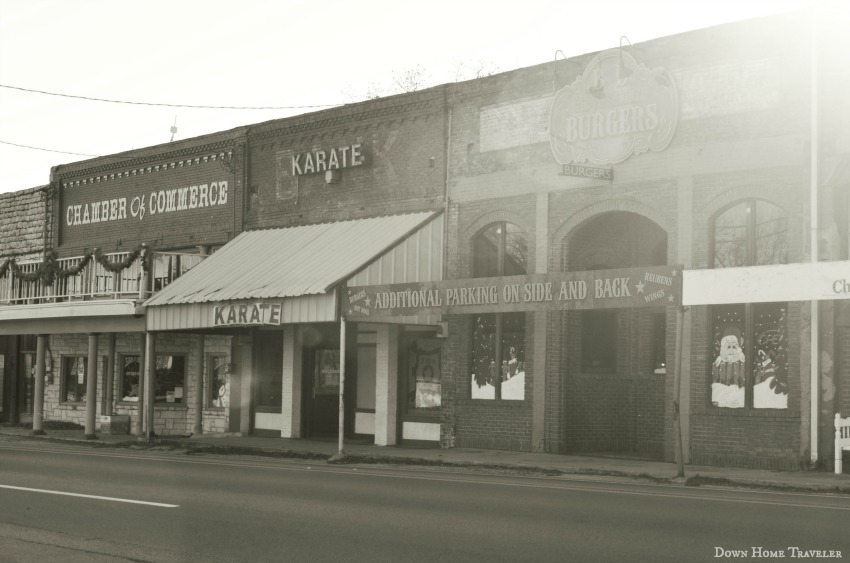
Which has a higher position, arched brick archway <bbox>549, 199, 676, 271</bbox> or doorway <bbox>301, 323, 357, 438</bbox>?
arched brick archway <bbox>549, 199, 676, 271</bbox>

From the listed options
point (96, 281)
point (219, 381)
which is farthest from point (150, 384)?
point (96, 281)

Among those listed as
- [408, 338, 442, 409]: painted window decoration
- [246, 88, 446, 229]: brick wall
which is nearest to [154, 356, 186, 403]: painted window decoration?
[246, 88, 446, 229]: brick wall

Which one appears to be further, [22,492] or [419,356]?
[419,356]

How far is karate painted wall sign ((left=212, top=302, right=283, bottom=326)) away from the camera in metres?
Result: 22.0

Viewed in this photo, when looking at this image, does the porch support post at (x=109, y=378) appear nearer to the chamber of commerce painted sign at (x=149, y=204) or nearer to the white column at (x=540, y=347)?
the chamber of commerce painted sign at (x=149, y=204)

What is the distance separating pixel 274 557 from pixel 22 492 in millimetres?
5766

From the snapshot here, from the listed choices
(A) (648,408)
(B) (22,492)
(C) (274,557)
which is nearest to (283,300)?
(A) (648,408)

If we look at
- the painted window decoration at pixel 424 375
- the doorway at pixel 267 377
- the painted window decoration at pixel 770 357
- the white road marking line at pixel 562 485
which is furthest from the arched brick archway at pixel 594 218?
the doorway at pixel 267 377

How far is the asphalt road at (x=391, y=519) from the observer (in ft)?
30.1

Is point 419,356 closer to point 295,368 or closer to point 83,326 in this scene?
point 295,368

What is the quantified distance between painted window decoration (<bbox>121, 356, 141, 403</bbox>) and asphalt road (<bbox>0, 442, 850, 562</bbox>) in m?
14.3

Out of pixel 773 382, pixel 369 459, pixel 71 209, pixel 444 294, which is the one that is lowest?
pixel 369 459

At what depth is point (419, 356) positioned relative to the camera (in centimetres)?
2370

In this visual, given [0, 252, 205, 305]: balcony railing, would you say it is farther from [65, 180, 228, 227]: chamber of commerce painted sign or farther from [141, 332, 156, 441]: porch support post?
[141, 332, 156, 441]: porch support post
